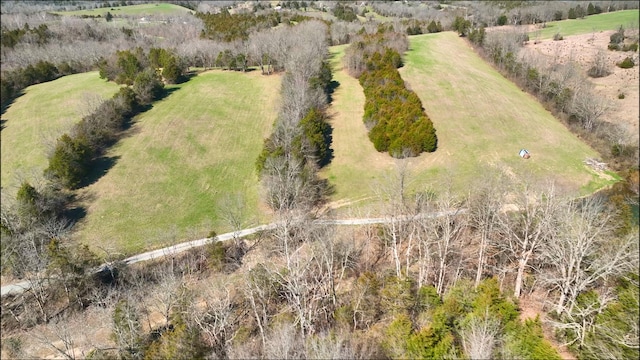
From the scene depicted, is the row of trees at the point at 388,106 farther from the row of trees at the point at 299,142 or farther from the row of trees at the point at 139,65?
the row of trees at the point at 139,65

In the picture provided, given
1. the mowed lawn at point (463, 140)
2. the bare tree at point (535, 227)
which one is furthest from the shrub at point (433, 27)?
the bare tree at point (535, 227)

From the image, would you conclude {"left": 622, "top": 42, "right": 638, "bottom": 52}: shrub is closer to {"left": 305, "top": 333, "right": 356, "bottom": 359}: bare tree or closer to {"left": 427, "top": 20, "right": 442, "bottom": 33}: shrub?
{"left": 427, "top": 20, "right": 442, "bottom": 33}: shrub

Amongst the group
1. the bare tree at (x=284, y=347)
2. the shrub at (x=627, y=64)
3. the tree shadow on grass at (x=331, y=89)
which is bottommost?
the bare tree at (x=284, y=347)

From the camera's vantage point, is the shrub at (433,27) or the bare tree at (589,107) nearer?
the bare tree at (589,107)

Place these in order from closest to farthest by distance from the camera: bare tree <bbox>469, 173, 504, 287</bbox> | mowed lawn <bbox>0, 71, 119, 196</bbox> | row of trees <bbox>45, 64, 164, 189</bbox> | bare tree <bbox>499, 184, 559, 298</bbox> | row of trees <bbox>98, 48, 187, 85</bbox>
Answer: bare tree <bbox>499, 184, 559, 298</bbox> < bare tree <bbox>469, 173, 504, 287</bbox> < row of trees <bbox>45, 64, 164, 189</bbox> < mowed lawn <bbox>0, 71, 119, 196</bbox> < row of trees <bbox>98, 48, 187, 85</bbox>

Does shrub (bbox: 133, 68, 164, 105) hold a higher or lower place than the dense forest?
higher

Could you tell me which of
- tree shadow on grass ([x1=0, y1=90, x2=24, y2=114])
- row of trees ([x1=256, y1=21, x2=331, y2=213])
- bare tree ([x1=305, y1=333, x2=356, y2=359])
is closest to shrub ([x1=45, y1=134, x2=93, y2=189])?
tree shadow on grass ([x1=0, y1=90, x2=24, y2=114])

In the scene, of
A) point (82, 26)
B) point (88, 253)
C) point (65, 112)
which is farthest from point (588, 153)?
point (82, 26)

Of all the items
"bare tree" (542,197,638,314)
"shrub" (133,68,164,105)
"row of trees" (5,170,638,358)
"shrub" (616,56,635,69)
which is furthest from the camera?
"shrub" (133,68,164,105)
